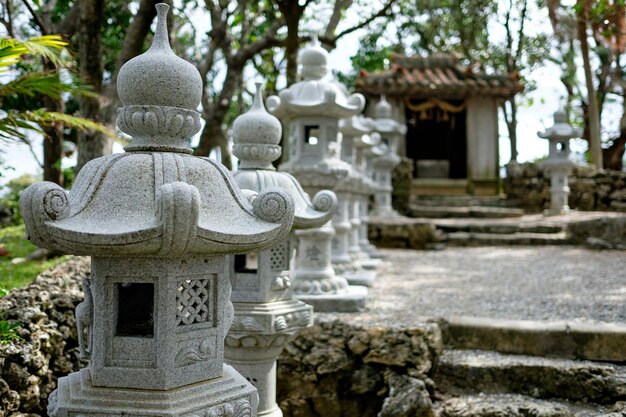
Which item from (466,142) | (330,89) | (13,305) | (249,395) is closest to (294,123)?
(330,89)

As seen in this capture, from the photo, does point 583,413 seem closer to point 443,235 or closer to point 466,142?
point 443,235

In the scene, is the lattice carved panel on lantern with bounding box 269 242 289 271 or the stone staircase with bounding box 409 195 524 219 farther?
the stone staircase with bounding box 409 195 524 219

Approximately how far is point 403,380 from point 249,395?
8.59 ft

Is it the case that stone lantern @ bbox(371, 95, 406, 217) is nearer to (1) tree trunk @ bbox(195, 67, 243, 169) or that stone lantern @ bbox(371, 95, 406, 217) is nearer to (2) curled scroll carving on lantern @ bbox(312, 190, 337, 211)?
(1) tree trunk @ bbox(195, 67, 243, 169)

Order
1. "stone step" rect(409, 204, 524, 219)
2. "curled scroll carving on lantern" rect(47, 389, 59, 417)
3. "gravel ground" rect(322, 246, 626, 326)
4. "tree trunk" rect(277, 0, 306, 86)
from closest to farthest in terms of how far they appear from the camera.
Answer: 1. "curled scroll carving on lantern" rect(47, 389, 59, 417)
2. "gravel ground" rect(322, 246, 626, 326)
3. "tree trunk" rect(277, 0, 306, 86)
4. "stone step" rect(409, 204, 524, 219)

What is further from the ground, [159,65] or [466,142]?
[466,142]

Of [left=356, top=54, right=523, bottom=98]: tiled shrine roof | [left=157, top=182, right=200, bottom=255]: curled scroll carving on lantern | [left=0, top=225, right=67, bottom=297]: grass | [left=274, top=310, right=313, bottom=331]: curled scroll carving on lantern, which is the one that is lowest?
[left=274, top=310, right=313, bottom=331]: curled scroll carving on lantern

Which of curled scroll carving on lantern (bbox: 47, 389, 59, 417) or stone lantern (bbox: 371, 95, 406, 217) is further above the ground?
stone lantern (bbox: 371, 95, 406, 217)

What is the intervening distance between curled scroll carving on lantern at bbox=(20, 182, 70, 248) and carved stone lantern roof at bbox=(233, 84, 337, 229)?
5.51ft

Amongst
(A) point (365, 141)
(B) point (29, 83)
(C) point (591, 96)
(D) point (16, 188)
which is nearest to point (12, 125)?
(B) point (29, 83)

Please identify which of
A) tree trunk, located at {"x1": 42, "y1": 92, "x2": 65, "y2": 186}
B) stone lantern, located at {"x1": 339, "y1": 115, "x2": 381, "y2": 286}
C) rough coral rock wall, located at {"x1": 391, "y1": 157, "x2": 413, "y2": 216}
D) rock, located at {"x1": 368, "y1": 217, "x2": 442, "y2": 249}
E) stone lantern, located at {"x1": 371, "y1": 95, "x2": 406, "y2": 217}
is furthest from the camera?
rough coral rock wall, located at {"x1": 391, "y1": 157, "x2": 413, "y2": 216}

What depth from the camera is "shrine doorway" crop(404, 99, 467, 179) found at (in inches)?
684

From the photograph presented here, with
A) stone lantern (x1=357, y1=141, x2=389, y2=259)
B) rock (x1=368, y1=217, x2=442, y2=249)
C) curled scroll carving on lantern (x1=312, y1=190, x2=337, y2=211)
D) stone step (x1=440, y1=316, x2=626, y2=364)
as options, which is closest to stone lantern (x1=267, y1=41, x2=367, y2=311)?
stone step (x1=440, y1=316, x2=626, y2=364)

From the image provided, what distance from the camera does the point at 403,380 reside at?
186 inches
